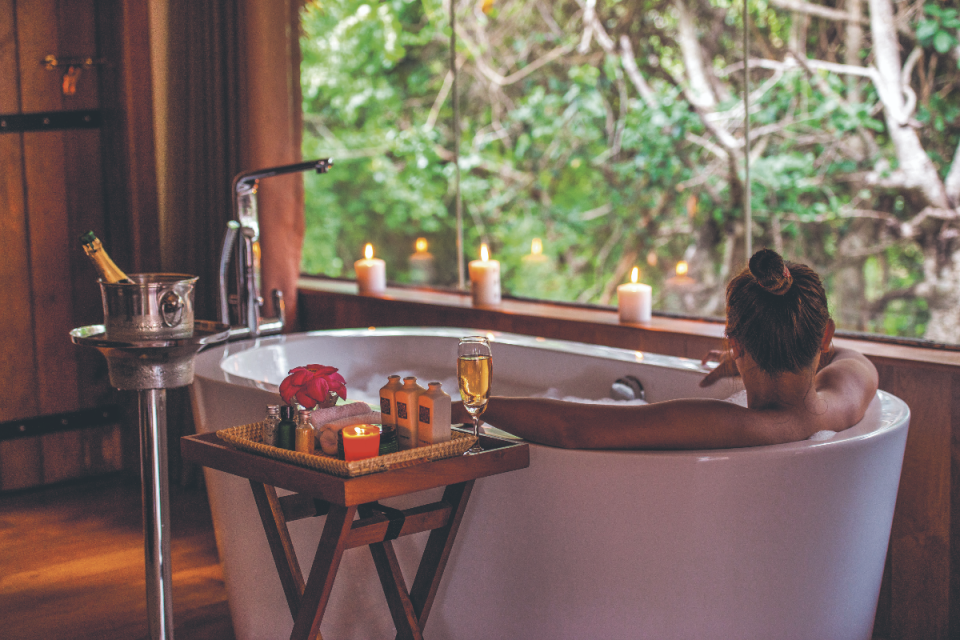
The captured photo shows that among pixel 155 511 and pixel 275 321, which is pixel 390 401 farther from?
pixel 275 321

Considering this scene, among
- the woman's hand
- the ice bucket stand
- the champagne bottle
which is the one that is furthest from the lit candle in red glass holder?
the woman's hand

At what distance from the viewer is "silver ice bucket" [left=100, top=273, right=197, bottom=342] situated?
5.08 ft

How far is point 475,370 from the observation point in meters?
1.27

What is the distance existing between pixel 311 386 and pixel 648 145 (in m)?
2.88

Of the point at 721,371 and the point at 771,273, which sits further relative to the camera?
the point at 721,371

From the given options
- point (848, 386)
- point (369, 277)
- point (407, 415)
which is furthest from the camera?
point (369, 277)

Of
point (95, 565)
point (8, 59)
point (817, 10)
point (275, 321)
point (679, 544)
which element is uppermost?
point (817, 10)

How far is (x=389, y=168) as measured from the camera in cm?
521

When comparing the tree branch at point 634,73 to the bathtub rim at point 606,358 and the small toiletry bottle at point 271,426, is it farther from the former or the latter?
the small toiletry bottle at point 271,426

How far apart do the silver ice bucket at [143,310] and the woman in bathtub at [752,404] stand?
1.90ft

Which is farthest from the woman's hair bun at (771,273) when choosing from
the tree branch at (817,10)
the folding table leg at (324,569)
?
the tree branch at (817,10)

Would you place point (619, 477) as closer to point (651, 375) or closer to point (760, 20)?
point (651, 375)

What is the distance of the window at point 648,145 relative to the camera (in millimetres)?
3062

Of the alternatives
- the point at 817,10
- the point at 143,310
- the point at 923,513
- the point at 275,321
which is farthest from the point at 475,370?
the point at 817,10
